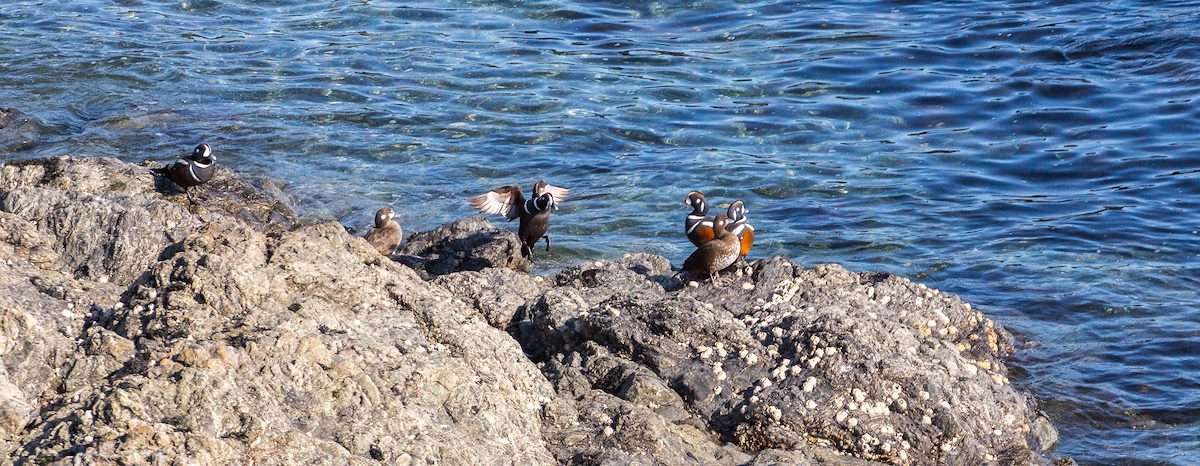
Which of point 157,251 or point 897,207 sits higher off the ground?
point 157,251

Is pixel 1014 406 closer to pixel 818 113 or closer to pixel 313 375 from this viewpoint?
pixel 313 375

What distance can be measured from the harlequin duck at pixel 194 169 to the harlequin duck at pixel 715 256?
4.89 m

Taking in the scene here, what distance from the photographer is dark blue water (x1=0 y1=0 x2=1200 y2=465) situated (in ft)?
32.8

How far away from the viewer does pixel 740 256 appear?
788 centimetres

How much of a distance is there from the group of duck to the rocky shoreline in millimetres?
895

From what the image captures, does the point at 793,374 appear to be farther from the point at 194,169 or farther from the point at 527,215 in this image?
the point at 194,169

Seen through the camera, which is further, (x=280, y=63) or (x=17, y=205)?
(x=280, y=63)

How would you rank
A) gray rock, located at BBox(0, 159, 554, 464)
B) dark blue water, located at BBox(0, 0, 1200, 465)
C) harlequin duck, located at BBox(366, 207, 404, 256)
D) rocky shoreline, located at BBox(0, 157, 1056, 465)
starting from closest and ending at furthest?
gray rock, located at BBox(0, 159, 554, 464) < rocky shoreline, located at BBox(0, 157, 1056, 465) < harlequin duck, located at BBox(366, 207, 404, 256) < dark blue water, located at BBox(0, 0, 1200, 465)

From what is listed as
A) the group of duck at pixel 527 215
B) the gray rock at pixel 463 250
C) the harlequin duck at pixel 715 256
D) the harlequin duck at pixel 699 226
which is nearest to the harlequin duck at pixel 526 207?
the group of duck at pixel 527 215

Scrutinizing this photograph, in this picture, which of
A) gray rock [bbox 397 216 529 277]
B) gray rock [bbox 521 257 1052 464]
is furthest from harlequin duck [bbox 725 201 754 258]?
gray rock [bbox 397 216 529 277]

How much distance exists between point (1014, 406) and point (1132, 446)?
1.52m

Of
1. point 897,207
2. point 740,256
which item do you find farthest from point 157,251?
point 897,207

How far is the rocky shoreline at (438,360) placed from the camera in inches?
151

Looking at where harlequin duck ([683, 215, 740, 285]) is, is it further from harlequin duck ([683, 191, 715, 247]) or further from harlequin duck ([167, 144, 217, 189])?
harlequin duck ([167, 144, 217, 189])
